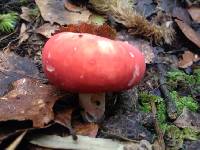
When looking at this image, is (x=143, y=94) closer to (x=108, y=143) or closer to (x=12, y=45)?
(x=108, y=143)

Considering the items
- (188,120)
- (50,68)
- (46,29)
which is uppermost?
(50,68)

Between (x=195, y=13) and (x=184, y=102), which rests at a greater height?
(x=195, y=13)

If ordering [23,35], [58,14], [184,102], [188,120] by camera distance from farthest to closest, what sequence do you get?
1. [58,14]
2. [23,35]
3. [184,102]
4. [188,120]

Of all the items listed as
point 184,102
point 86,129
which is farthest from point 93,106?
point 184,102

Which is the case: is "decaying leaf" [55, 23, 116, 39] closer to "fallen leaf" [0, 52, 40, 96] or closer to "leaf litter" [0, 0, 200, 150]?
"leaf litter" [0, 0, 200, 150]

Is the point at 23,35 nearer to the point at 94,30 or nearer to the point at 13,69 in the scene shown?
the point at 13,69

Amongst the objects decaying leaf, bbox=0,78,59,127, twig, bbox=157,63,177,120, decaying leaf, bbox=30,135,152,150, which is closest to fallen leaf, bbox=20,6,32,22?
decaying leaf, bbox=0,78,59,127

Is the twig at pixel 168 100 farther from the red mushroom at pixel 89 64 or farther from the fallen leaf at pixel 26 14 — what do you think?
the fallen leaf at pixel 26 14

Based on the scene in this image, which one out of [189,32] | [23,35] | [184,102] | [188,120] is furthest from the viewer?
[189,32]
